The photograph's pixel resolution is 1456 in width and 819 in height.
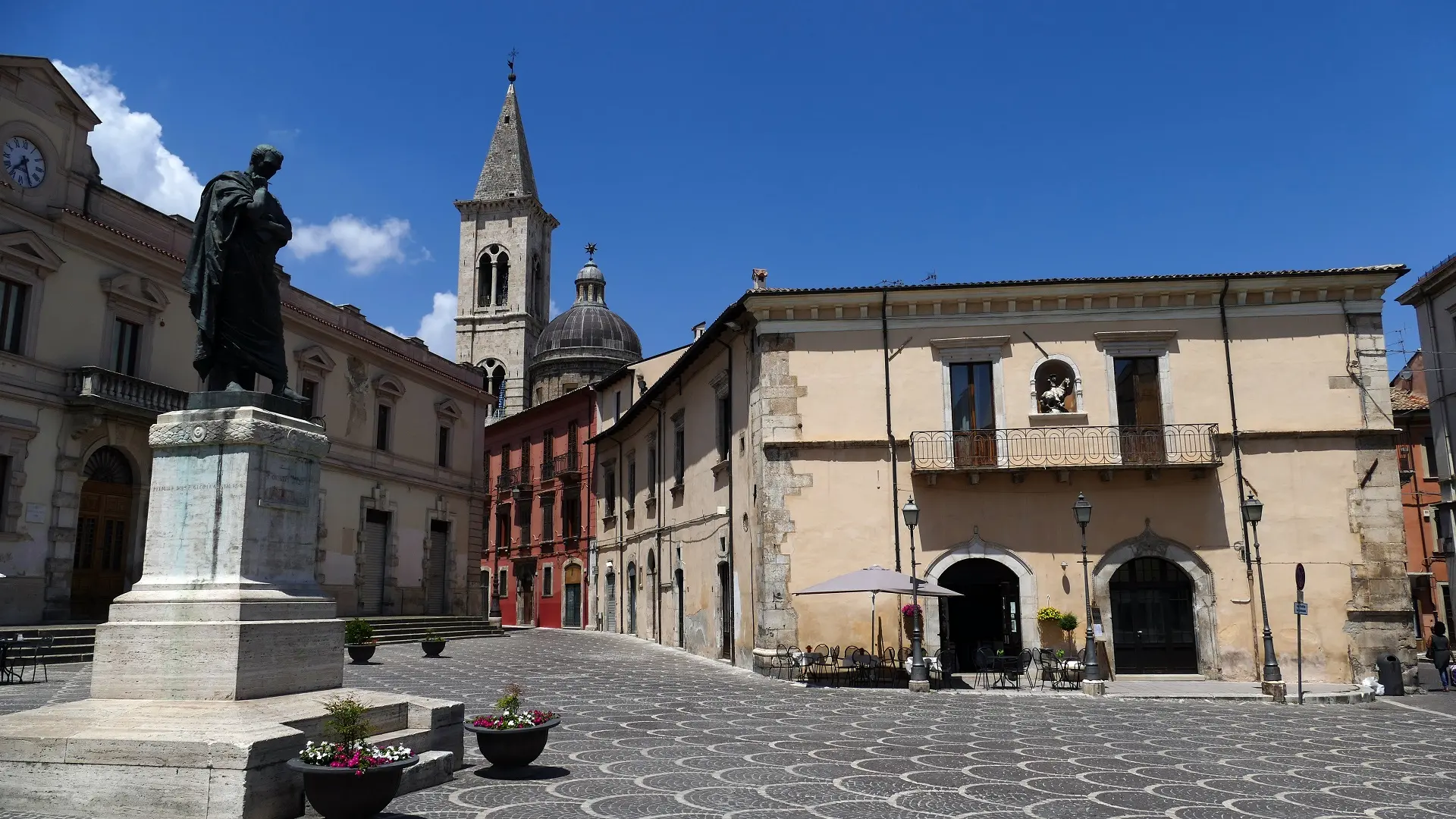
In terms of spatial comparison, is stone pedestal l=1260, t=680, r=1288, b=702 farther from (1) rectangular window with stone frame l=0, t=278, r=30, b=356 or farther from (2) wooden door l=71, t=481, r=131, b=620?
(1) rectangular window with stone frame l=0, t=278, r=30, b=356

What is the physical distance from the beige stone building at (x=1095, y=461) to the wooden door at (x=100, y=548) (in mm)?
13808

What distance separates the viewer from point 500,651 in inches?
1003

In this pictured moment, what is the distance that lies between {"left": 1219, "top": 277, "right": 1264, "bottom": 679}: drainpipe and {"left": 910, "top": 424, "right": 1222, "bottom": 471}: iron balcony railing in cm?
41

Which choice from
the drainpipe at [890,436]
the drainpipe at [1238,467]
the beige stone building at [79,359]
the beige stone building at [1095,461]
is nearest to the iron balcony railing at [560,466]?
the beige stone building at [79,359]

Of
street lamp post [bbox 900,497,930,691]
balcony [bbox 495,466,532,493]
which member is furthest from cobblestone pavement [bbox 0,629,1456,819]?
balcony [bbox 495,466,532,493]

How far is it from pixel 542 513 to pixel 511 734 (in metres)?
37.2

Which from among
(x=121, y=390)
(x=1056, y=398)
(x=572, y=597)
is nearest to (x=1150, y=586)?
(x=1056, y=398)

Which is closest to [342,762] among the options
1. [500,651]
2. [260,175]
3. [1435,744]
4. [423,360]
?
[260,175]

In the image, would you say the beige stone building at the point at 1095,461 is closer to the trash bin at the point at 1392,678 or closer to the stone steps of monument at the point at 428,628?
the trash bin at the point at 1392,678

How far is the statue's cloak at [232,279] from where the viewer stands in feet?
25.4

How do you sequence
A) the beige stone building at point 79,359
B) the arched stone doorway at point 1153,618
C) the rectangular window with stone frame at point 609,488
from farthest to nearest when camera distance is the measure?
the rectangular window with stone frame at point 609,488 → the beige stone building at point 79,359 → the arched stone doorway at point 1153,618

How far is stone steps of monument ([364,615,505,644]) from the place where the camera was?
27.3 metres

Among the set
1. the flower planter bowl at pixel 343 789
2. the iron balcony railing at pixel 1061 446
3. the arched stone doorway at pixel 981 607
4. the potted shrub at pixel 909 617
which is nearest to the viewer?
the flower planter bowl at pixel 343 789

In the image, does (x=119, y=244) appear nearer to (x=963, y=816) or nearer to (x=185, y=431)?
(x=185, y=431)
